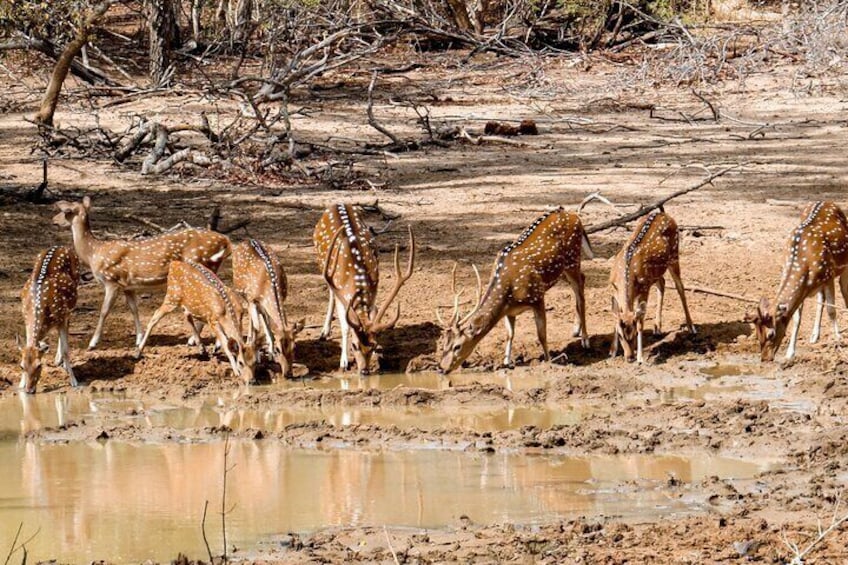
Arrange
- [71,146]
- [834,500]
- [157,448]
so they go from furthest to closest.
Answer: [71,146] < [157,448] < [834,500]

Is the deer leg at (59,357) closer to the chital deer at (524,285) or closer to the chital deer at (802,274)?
the chital deer at (524,285)

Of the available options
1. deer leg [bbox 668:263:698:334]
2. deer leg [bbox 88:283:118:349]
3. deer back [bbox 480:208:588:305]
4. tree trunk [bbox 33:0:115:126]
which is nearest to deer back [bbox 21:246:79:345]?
deer leg [bbox 88:283:118:349]

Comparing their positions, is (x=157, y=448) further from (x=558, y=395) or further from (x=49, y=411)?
(x=558, y=395)

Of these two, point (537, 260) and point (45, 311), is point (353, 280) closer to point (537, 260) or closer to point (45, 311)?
point (537, 260)

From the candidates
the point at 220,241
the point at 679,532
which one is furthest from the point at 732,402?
the point at 220,241

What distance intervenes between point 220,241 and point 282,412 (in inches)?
99.1

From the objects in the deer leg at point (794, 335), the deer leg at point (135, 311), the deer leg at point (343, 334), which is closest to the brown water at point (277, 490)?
the deer leg at point (343, 334)

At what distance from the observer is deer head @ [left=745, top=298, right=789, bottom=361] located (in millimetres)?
12547

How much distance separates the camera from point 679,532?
8031 millimetres

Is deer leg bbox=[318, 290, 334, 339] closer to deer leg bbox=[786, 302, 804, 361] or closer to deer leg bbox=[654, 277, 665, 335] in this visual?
deer leg bbox=[654, 277, 665, 335]

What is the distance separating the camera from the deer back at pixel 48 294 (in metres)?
12.3

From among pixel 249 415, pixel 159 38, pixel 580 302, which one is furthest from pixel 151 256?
pixel 159 38

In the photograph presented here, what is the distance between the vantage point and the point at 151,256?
13320 millimetres

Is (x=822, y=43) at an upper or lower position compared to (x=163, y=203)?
upper
